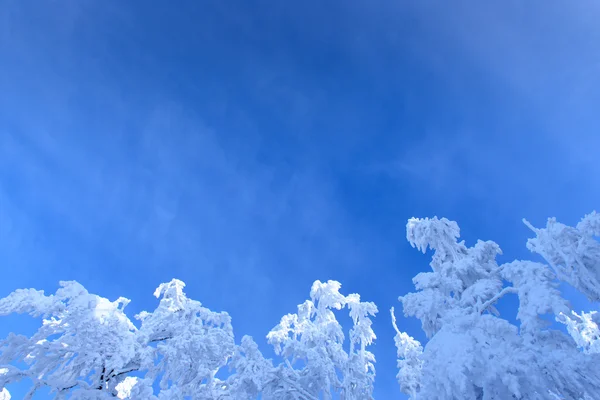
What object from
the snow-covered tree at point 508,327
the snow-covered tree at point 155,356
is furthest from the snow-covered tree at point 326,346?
the snow-covered tree at point 508,327

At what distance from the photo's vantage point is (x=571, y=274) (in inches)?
352

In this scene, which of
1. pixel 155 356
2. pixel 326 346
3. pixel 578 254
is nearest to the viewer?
pixel 578 254

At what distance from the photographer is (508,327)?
8.21 meters

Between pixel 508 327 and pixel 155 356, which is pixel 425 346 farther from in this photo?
pixel 155 356

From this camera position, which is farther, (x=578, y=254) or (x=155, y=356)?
(x=155, y=356)

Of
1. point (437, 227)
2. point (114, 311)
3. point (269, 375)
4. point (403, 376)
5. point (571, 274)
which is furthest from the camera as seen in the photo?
point (403, 376)

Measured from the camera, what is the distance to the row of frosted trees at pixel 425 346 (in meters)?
7.33

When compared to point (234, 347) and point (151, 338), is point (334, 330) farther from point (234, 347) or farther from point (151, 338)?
point (151, 338)

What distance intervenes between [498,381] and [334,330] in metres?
15.6

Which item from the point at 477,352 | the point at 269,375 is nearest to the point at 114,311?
the point at 269,375

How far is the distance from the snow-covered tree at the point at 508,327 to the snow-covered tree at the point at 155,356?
329 inches

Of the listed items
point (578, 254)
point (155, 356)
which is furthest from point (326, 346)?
point (578, 254)

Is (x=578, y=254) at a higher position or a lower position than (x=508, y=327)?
higher

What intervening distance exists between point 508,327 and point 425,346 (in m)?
2.05
